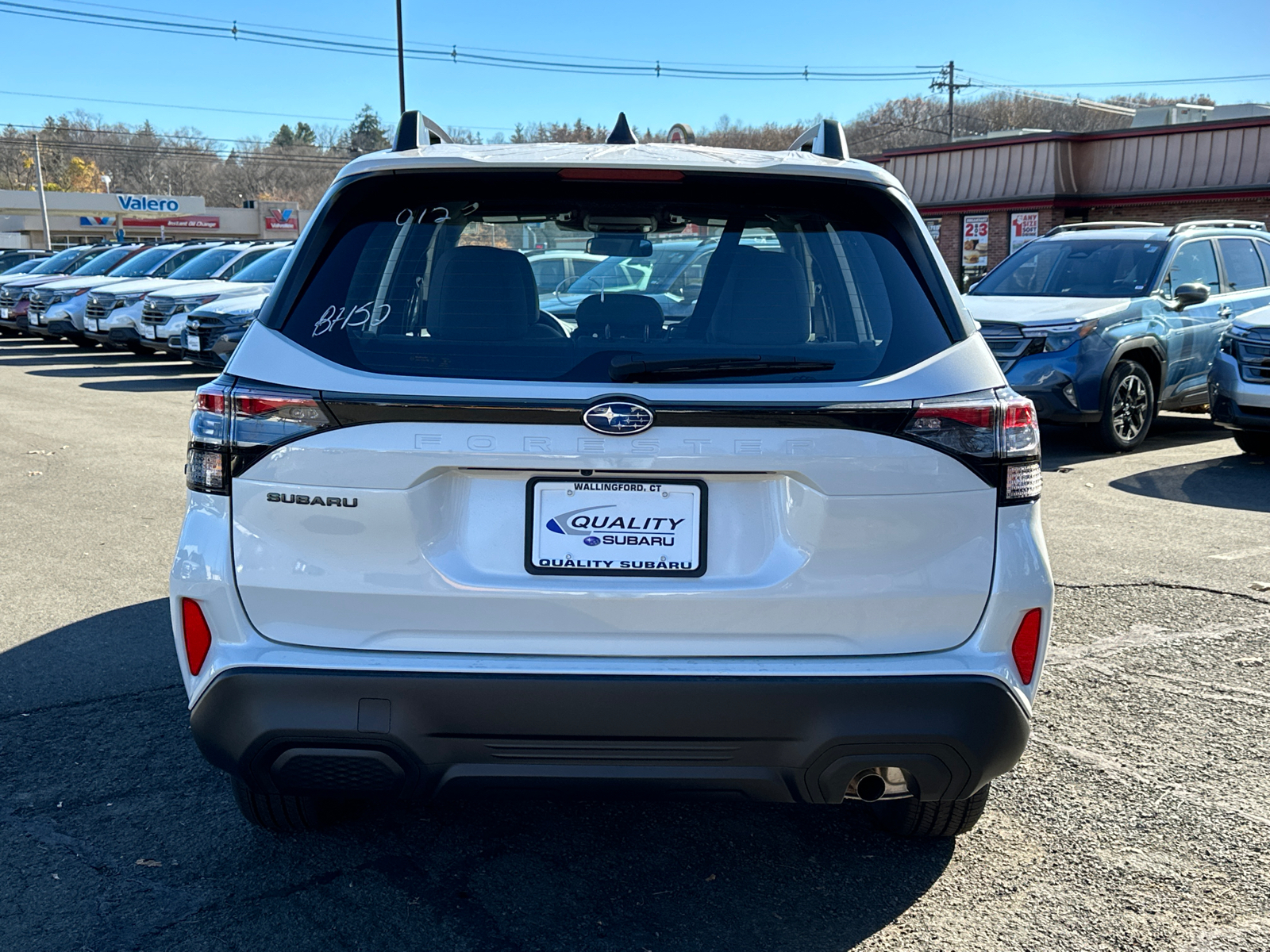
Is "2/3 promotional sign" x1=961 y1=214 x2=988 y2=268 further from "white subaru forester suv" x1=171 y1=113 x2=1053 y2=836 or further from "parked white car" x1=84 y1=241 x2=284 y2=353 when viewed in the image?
"white subaru forester suv" x1=171 y1=113 x2=1053 y2=836

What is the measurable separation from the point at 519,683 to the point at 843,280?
47.9 inches

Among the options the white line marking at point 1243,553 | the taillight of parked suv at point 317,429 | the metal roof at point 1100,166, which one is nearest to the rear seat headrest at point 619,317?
the taillight of parked suv at point 317,429

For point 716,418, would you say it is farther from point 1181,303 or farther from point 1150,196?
point 1150,196

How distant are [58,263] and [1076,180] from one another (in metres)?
22.9

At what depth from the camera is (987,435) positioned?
2719mm

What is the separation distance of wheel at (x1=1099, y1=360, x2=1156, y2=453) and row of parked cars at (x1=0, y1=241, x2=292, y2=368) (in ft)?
32.8

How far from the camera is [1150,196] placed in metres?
27.0

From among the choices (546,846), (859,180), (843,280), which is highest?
(859,180)

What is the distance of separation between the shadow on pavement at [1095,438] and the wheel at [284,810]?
7.35 m

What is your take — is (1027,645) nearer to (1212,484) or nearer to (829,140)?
(829,140)

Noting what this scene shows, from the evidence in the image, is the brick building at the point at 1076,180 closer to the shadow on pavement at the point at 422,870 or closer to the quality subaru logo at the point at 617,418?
the shadow on pavement at the point at 422,870

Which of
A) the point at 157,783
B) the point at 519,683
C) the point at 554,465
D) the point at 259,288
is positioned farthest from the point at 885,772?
the point at 259,288

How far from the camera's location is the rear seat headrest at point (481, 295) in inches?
110

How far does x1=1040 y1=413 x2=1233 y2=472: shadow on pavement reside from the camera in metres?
10.1
